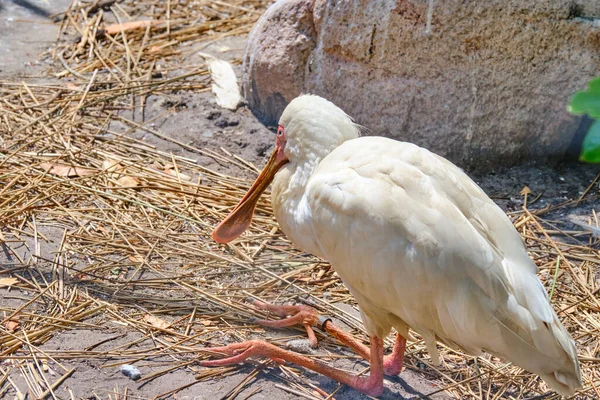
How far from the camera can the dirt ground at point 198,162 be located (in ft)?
11.5

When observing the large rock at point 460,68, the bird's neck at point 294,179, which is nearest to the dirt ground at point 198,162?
the large rock at point 460,68

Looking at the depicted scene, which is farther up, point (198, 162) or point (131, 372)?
point (198, 162)

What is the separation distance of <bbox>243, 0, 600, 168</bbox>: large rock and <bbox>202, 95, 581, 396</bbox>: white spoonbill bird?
5.25 feet

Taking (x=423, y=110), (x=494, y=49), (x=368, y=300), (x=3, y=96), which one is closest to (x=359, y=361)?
(x=368, y=300)

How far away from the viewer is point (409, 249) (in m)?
3.12

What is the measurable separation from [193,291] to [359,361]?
3.44 feet

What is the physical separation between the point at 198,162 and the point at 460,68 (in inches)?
81.8

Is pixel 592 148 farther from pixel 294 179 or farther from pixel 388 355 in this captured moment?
pixel 388 355

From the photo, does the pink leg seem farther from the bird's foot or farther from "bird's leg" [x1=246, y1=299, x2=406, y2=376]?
the bird's foot

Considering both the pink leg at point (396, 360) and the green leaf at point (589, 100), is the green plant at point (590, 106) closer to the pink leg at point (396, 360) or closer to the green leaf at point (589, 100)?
the green leaf at point (589, 100)

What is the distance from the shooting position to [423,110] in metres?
5.20

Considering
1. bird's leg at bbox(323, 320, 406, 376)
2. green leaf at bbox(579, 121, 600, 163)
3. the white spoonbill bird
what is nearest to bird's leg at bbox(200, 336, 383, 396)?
the white spoonbill bird

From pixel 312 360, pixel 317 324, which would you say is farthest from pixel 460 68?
pixel 312 360

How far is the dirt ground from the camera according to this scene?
11.5 ft
